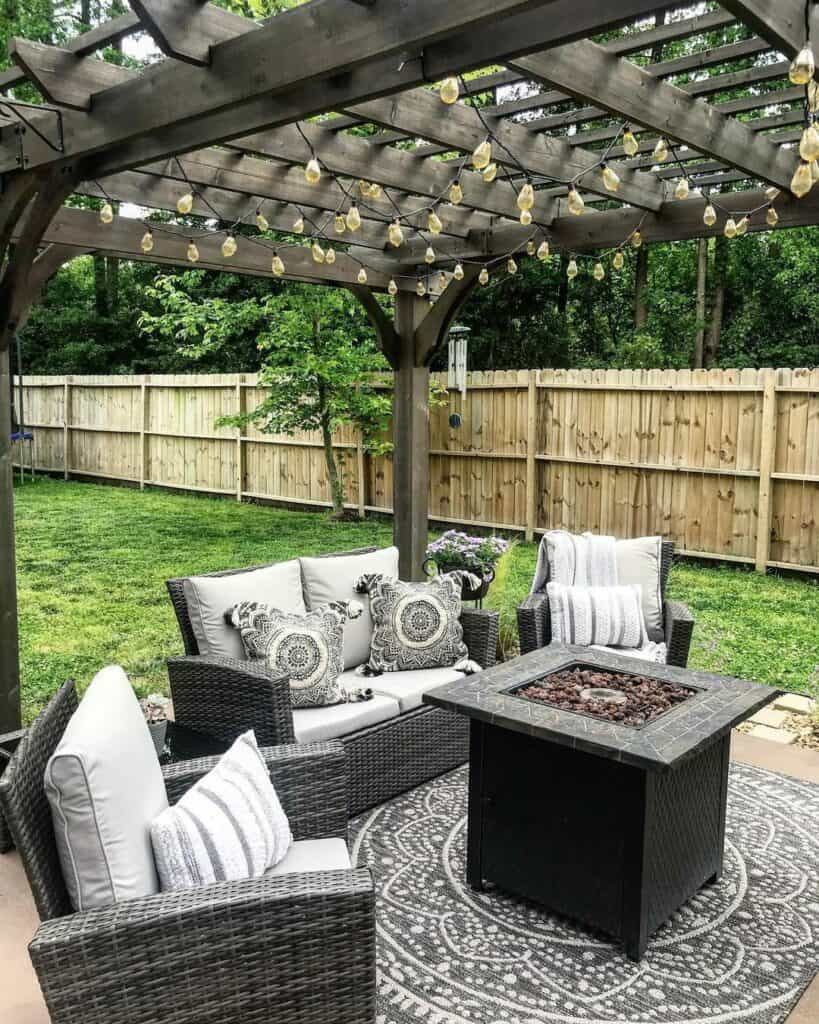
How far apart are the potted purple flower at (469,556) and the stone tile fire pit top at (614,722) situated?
65.3 inches

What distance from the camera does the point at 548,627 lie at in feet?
14.0

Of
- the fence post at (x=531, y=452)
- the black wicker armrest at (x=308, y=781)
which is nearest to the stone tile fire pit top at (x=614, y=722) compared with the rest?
the black wicker armrest at (x=308, y=781)

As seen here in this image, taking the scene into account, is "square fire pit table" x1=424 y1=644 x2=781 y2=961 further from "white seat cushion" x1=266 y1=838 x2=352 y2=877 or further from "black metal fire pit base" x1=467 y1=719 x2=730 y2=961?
"white seat cushion" x1=266 y1=838 x2=352 y2=877

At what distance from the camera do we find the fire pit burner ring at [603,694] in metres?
2.90

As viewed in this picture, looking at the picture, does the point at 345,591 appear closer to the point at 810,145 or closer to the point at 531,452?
the point at 810,145

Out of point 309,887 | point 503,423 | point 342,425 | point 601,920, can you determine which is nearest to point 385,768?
point 601,920

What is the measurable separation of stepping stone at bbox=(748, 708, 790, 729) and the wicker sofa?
1538 mm

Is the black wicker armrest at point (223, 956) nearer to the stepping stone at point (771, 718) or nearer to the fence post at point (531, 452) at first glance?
the stepping stone at point (771, 718)

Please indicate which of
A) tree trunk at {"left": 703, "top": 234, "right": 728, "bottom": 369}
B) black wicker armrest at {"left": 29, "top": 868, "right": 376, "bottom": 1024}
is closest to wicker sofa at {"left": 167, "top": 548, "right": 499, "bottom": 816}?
black wicker armrest at {"left": 29, "top": 868, "right": 376, "bottom": 1024}

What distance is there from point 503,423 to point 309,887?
7.47 m

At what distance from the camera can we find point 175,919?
5.71ft

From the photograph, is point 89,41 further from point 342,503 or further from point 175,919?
point 342,503

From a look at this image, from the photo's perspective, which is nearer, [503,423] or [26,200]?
[26,200]

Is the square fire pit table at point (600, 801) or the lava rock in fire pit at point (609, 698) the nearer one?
the square fire pit table at point (600, 801)
